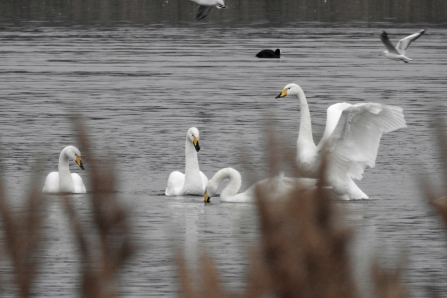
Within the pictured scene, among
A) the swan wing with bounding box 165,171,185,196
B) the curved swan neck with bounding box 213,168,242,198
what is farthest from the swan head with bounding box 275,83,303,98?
the swan wing with bounding box 165,171,185,196

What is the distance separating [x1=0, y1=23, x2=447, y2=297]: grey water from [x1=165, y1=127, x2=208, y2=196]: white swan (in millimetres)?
146

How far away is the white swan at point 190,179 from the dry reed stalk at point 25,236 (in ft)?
31.5

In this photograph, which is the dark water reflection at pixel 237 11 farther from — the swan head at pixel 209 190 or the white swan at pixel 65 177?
the swan head at pixel 209 190

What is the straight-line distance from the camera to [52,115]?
19547 mm

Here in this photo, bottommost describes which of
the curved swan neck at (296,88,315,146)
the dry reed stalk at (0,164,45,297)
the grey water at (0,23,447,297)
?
the grey water at (0,23,447,297)

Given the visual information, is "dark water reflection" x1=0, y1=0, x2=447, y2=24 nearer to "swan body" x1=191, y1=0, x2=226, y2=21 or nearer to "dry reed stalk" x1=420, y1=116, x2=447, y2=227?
"swan body" x1=191, y1=0, x2=226, y2=21

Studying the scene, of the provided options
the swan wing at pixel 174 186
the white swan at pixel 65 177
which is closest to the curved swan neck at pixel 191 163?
the swan wing at pixel 174 186

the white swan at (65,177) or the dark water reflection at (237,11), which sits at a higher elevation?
the white swan at (65,177)

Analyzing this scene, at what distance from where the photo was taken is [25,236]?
2881 millimetres

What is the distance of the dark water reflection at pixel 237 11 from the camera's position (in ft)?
189

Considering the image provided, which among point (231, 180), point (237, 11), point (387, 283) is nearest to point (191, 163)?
point (231, 180)

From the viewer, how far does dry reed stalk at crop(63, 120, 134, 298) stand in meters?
2.82

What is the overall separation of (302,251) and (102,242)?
0.50 m

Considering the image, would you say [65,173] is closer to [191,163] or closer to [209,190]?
[191,163]
